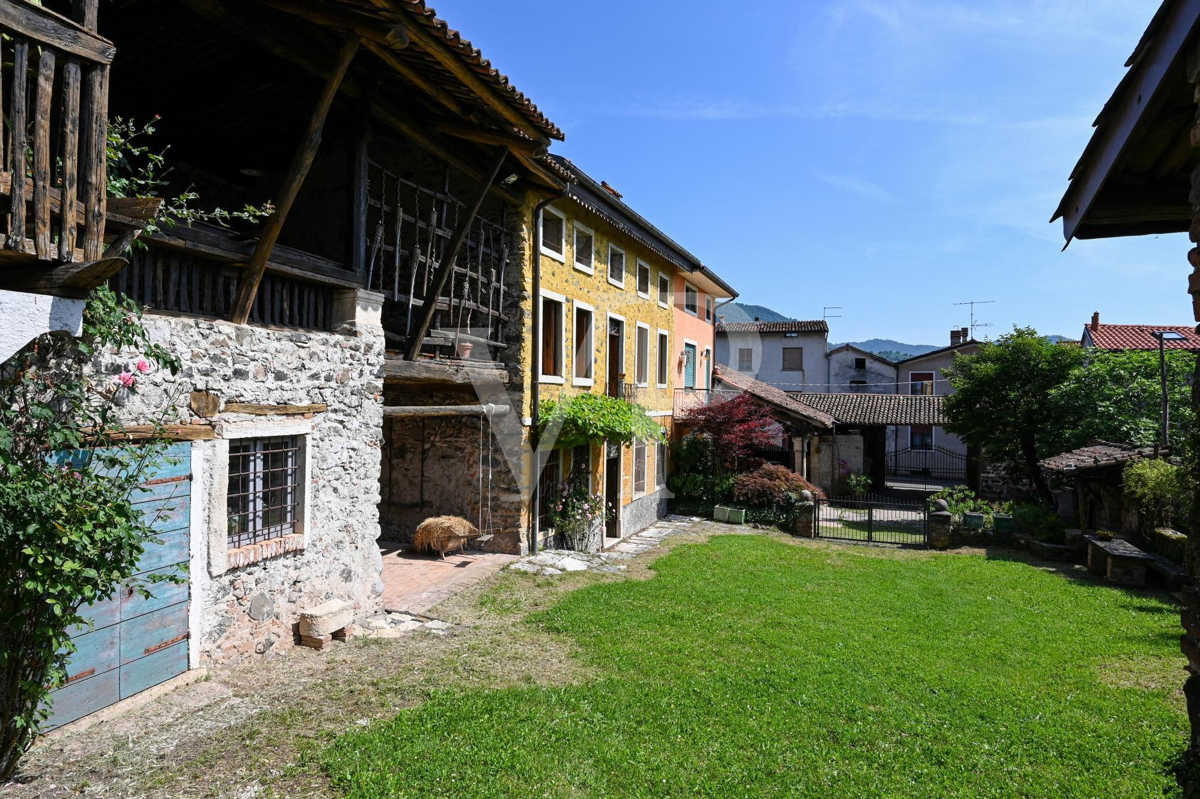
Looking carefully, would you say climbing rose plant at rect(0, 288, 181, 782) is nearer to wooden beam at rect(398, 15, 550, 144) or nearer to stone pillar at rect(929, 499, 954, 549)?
wooden beam at rect(398, 15, 550, 144)

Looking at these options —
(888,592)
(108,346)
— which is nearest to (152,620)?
(108,346)

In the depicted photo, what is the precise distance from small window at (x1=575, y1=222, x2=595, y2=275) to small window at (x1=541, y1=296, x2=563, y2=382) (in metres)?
1.15

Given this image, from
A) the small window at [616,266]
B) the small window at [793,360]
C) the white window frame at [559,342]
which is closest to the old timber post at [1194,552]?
the white window frame at [559,342]

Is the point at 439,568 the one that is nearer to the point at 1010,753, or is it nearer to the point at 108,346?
the point at 108,346

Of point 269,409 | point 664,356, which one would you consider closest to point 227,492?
point 269,409

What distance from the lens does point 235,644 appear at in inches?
229

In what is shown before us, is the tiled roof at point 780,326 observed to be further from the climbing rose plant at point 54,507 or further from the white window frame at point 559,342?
the climbing rose plant at point 54,507

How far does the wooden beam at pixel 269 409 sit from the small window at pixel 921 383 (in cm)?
3617

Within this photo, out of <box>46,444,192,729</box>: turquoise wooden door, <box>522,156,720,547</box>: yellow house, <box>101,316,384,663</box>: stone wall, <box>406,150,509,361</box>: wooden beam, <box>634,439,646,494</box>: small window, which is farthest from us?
<box>634,439,646,494</box>: small window

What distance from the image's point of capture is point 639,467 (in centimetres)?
1712

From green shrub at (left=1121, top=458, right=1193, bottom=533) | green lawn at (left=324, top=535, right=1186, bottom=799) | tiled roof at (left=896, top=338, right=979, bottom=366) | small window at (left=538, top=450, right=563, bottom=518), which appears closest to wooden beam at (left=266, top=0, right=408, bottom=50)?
green lawn at (left=324, top=535, right=1186, bottom=799)

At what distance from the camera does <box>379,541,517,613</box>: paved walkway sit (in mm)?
8562

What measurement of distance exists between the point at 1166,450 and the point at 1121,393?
17.2 feet

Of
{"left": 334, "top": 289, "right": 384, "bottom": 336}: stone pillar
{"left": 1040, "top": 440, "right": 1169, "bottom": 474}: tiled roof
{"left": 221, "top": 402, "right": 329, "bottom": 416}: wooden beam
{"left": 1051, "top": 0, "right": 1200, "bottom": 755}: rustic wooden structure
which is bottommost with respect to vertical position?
{"left": 1040, "top": 440, "right": 1169, "bottom": 474}: tiled roof
